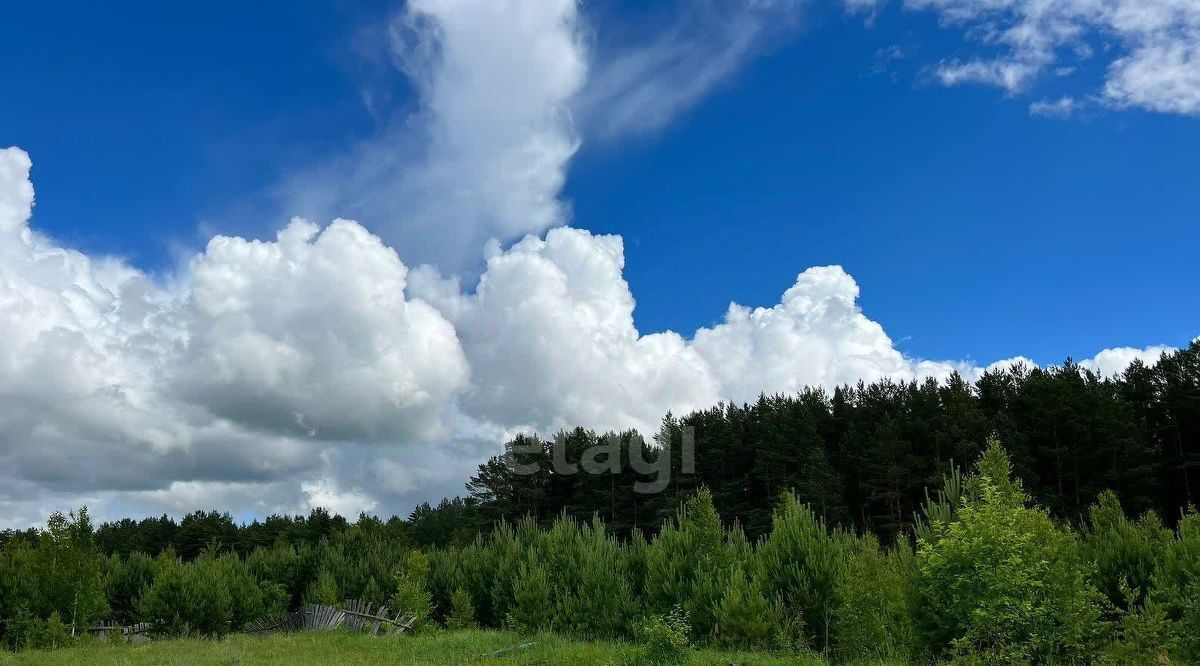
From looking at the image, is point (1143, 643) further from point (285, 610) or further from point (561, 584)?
point (285, 610)

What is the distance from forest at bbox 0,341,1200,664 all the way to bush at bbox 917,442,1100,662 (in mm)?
36

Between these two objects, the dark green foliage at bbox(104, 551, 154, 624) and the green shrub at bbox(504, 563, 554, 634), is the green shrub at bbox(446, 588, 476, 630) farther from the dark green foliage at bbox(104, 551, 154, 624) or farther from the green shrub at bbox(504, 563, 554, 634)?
the dark green foliage at bbox(104, 551, 154, 624)

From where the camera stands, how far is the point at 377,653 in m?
22.0

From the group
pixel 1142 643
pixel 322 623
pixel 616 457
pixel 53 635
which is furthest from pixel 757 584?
pixel 616 457

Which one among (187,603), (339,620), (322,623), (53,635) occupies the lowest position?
(322,623)

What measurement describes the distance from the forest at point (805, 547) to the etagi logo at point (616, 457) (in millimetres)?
324

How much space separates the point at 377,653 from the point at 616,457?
4806 centimetres

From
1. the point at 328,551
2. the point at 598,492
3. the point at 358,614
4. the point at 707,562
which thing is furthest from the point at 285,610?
the point at 598,492

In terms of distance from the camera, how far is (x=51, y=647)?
26.7m

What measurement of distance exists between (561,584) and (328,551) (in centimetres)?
1824

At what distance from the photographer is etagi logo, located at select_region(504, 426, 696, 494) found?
66.6m

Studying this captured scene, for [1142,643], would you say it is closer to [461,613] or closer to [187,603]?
[461,613]

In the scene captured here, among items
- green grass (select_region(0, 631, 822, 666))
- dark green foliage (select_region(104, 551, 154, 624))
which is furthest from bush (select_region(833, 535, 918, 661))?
dark green foliage (select_region(104, 551, 154, 624))

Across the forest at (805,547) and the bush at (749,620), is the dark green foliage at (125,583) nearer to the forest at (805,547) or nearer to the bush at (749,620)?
the forest at (805,547)
